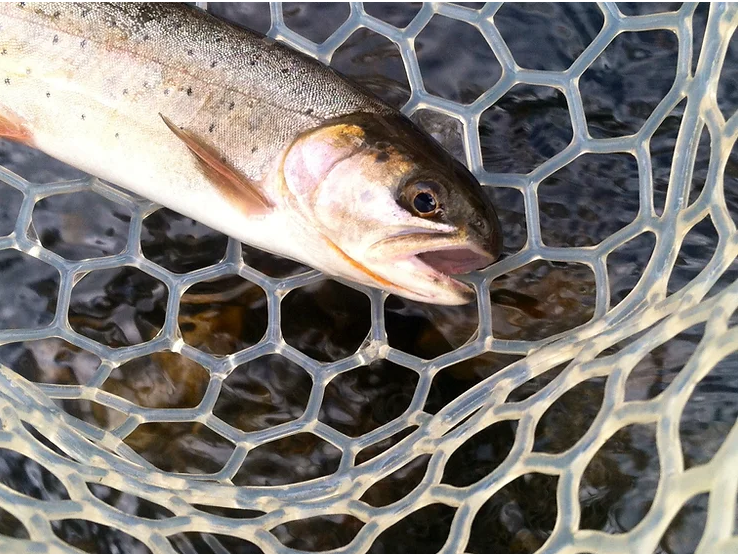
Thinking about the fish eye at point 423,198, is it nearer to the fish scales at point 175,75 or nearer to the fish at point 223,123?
the fish at point 223,123

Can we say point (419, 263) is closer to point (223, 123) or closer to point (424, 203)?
point (424, 203)

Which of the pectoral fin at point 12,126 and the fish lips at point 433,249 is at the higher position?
the pectoral fin at point 12,126

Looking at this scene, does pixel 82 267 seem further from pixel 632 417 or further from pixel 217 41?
pixel 632 417

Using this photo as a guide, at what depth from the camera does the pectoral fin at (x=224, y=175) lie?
4.97 feet

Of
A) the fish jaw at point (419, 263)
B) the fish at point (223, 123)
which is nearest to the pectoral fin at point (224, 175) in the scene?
the fish at point (223, 123)

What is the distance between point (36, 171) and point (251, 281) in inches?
31.6

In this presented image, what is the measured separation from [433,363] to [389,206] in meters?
0.50

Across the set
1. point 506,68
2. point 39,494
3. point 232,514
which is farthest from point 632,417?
point 39,494

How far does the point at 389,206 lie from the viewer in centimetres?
147

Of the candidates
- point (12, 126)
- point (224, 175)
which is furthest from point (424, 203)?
point (12, 126)

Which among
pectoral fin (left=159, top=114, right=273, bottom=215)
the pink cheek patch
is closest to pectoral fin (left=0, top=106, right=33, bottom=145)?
pectoral fin (left=159, top=114, right=273, bottom=215)

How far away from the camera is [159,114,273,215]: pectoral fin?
4.97 ft

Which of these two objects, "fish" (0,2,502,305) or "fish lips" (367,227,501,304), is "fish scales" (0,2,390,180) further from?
"fish lips" (367,227,501,304)

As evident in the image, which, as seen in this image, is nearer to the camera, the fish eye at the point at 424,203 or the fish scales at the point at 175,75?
the fish eye at the point at 424,203
